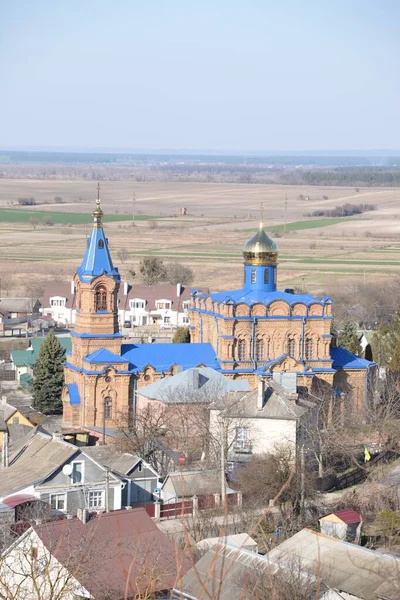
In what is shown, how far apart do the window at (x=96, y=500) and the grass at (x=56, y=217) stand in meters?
112

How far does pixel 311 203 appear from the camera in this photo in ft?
625

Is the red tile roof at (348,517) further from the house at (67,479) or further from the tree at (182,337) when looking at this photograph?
the tree at (182,337)

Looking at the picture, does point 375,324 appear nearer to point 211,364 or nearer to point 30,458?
point 211,364

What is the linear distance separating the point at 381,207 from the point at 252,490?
509 feet

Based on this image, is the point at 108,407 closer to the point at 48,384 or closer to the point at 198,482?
the point at 48,384

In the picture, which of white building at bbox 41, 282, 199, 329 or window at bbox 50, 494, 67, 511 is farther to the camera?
white building at bbox 41, 282, 199, 329

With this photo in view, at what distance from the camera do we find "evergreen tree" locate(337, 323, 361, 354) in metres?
42.8

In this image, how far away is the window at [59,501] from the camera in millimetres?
26172

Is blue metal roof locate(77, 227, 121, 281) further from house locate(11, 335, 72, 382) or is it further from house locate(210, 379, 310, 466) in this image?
house locate(11, 335, 72, 382)

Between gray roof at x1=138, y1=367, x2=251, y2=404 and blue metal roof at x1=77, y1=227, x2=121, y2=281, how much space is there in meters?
3.28

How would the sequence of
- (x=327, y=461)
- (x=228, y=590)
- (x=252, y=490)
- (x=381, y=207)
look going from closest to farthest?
1. (x=228, y=590)
2. (x=252, y=490)
3. (x=327, y=461)
4. (x=381, y=207)

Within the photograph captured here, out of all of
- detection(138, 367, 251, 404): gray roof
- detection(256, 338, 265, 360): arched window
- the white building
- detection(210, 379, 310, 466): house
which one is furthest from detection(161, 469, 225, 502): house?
the white building

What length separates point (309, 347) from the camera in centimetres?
3706

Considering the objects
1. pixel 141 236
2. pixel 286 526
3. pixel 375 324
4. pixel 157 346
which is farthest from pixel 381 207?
pixel 286 526
